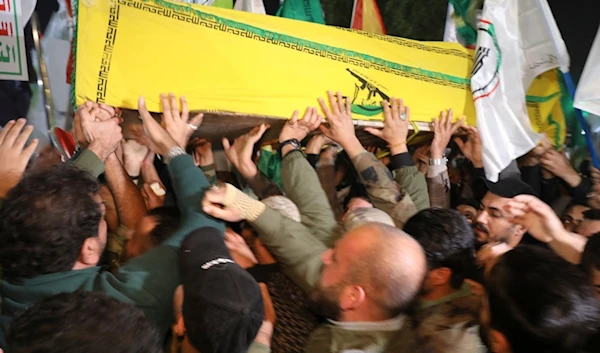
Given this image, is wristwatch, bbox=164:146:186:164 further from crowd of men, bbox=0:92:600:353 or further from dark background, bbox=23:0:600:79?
dark background, bbox=23:0:600:79

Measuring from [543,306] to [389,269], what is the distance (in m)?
0.25

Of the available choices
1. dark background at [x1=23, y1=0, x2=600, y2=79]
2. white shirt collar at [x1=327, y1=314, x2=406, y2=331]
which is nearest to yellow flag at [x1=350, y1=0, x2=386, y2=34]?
dark background at [x1=23, y1=0, x2=600, y2=79]

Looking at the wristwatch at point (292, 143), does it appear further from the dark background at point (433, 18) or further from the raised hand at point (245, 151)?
the dark background at point (433, 18)

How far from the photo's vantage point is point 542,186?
1854 mm

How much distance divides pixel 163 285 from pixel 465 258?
2.14 ft

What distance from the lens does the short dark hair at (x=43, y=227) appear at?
839mm

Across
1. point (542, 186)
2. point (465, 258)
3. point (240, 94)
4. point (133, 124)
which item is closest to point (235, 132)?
point (240, 94)

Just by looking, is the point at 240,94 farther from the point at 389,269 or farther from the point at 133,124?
the point at 389,269

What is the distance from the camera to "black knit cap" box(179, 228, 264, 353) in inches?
28.5

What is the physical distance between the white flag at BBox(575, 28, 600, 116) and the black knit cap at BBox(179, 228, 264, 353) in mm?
1398

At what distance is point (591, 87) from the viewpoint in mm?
1642

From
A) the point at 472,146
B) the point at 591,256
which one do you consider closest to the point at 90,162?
the point at 591,256

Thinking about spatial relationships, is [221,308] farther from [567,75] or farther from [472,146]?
[567,75]

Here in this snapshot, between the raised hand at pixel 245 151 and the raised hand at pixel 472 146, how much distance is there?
743 millimetres
